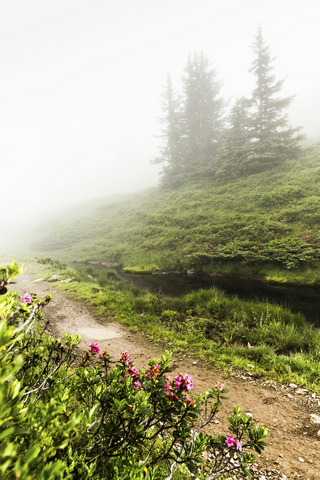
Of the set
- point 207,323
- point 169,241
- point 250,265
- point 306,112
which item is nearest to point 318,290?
point 250,265

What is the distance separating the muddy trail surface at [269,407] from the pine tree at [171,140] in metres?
27.9

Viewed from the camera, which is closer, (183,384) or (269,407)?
(183,384)

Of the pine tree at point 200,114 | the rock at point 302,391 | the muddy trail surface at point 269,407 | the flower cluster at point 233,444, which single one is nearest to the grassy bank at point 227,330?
the rock at point 302,391

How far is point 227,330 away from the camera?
5.70 m

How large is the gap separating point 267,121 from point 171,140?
49.0 ft

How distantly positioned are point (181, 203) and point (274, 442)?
21.2 meters

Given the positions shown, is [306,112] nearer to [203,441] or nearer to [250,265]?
[250,265]

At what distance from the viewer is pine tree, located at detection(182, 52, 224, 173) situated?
28.3 m

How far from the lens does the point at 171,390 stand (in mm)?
1498

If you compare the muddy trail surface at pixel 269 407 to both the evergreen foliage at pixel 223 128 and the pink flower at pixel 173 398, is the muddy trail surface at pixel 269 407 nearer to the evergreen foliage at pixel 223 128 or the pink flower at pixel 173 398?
the pink flower at pixel 173 398

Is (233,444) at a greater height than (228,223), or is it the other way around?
(233,444)

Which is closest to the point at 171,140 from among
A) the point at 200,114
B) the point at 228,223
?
the point at 200,114

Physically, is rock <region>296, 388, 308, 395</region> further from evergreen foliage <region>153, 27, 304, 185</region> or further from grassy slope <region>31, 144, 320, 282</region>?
evergreen foliage <region>153, 27, 304, 185</region>

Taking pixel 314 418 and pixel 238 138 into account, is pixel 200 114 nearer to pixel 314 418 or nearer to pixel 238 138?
pixel 238 138
